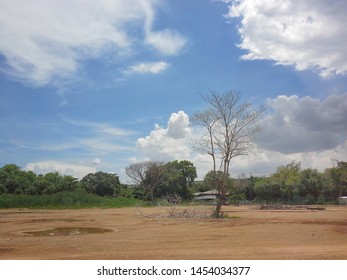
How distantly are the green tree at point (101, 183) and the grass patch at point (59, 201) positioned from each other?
13.8 meters

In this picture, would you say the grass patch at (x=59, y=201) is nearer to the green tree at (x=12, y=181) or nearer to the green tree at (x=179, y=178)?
the green tree at (x=12, y=181)

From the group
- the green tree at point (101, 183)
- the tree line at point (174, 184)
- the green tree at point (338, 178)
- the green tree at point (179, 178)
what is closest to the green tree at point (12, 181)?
the tree line at point (174, 184)

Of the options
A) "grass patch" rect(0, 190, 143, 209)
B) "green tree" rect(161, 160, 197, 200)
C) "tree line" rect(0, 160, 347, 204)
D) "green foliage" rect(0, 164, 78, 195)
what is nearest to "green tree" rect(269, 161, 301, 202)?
"tree line" rect(0, 160, 347, 204)

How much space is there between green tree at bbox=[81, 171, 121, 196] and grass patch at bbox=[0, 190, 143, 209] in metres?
13.8

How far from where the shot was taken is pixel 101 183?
3049 inches

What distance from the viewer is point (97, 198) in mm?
60906

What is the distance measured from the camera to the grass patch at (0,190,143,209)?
5081cm

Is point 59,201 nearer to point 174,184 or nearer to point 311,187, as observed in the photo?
point 174,184

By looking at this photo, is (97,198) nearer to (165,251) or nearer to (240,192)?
(240,192)

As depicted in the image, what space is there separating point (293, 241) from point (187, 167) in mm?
68369

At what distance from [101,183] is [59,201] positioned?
2222 cm

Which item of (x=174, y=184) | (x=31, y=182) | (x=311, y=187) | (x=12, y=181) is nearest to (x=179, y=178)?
(x=174, y=184)

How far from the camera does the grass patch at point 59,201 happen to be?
50.8m
